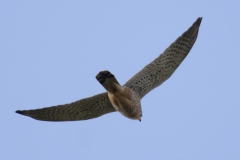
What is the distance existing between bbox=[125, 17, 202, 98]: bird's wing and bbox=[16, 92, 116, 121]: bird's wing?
88 centimetres


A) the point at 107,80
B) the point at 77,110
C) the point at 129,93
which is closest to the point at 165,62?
the point at 129,93

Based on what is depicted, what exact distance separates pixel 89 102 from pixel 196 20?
376cm

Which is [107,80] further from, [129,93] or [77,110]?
[77,110]

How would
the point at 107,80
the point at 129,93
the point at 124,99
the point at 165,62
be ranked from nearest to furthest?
the point at 107,80 < the point at 124,99 < the point at 129,93 < the point at 165,62

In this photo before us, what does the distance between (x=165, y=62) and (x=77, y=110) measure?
2778mm

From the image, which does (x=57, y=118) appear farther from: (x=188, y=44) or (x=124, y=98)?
(x=188, y=44)

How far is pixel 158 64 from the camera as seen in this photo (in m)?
14.8

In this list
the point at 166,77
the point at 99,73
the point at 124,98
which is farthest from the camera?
the point at 166,77

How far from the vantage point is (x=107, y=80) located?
13727 mm

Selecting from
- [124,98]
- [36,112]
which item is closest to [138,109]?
[124,98]

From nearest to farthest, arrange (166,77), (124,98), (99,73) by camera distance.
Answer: (99,73) < (124,98) < (166,77)

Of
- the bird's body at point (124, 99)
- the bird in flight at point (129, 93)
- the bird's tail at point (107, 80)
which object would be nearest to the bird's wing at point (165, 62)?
the bird in flight at point (129, 93)

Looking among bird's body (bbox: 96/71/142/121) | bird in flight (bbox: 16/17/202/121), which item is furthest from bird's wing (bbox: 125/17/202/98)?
bird's body (bbox: 96/71/142/121)

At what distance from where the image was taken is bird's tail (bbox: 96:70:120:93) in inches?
527
